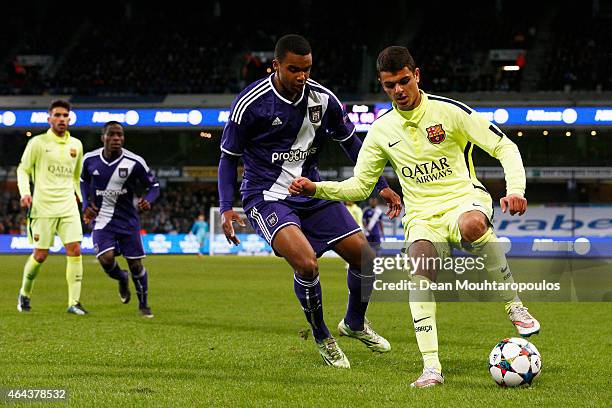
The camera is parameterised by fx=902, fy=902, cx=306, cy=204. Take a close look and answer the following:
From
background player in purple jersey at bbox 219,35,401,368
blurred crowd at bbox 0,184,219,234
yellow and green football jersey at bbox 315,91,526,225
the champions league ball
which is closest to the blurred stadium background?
blurred crowd at bbox 0,184,219,234

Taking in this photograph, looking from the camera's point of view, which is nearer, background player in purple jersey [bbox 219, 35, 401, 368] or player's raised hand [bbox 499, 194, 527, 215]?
player's raised hand [bbox 499, 194, 527, 215]

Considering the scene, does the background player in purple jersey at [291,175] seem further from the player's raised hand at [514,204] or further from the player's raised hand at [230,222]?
the player's raised hand at [514,204]

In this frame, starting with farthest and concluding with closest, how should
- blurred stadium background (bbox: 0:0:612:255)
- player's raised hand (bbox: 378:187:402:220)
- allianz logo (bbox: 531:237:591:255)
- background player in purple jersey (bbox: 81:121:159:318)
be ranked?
1. blurred stadium background (bbox: 0:0:612:255)
2. allianz logo (bbox: 531:237:591:255)
3. background player in purple jersey (bbox: 81:121:159:318)
4. player's raised hand (bbox: 378:187:402:220)

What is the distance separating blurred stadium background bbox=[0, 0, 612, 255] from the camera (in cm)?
3198

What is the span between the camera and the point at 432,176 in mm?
5773

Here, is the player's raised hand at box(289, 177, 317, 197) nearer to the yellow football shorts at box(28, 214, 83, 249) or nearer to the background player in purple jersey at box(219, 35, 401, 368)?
the background player in purple jersey at box(219, 35, 401, 368)

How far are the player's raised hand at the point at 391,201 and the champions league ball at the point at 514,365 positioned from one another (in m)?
1.58

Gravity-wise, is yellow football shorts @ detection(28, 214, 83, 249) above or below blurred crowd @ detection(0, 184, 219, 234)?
above

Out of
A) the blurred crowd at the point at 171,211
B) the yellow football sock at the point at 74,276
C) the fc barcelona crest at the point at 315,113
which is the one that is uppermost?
the fc barcelona crest at the point at 315,113

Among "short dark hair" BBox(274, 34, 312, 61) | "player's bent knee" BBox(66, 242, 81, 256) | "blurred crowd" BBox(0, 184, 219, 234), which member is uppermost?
"short dark hair" BBox(274, 34, 312, 61)

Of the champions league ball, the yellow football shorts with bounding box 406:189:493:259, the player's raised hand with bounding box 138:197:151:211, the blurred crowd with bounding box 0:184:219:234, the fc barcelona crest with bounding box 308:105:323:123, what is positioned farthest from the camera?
the blurred crowd with bounding box 0:184:219:234

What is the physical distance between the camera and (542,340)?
814 cm

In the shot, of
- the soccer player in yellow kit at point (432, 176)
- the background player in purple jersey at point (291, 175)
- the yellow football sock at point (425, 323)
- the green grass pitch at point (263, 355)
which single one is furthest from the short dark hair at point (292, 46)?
the green grass pitch at point (263, 355)

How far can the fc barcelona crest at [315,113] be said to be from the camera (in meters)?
6.73
